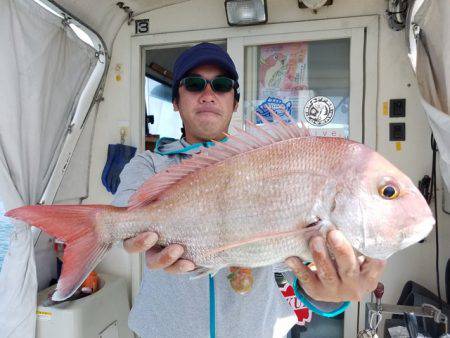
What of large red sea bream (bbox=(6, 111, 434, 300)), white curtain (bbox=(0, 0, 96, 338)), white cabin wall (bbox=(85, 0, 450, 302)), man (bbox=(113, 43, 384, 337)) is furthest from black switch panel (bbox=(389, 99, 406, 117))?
white curtain (bbox=(0, 0, 96, 338))

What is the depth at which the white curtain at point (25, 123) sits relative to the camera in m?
2.54

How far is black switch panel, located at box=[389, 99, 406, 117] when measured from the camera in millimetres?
2918

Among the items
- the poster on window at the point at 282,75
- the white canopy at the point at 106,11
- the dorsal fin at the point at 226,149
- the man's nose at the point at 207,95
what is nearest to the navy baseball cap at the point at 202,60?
the man's nose at the point at 207,95

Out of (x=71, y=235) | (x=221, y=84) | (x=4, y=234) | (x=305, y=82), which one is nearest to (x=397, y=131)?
(x=305, y=82)

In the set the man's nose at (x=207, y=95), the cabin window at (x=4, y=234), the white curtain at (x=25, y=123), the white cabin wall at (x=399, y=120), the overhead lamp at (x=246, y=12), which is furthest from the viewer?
the overhead lamp at (x=246, y=12)

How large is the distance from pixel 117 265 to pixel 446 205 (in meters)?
3.22

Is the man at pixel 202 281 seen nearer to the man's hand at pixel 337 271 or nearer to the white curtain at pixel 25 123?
the man's hand at pixel 337 271

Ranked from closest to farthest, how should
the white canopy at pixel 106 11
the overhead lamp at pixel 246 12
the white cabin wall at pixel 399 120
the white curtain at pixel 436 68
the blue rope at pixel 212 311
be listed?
the blue rope at pixel 212 311
the white curtain at pixel 436 68
the white cabin wall at pixel 399 120
the overhead lamp at pixel 246 12
the white canopy at pixel 106 11

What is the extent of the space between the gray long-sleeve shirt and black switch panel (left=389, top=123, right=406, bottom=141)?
203cm

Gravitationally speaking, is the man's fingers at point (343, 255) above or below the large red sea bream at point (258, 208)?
below

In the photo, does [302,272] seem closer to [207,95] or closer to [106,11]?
[207,95]

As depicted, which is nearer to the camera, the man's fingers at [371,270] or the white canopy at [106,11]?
the man's fingers at [371,270]

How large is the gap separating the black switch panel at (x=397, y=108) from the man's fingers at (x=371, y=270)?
7.29ft

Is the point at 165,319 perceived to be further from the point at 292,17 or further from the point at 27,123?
the point at 292,17
